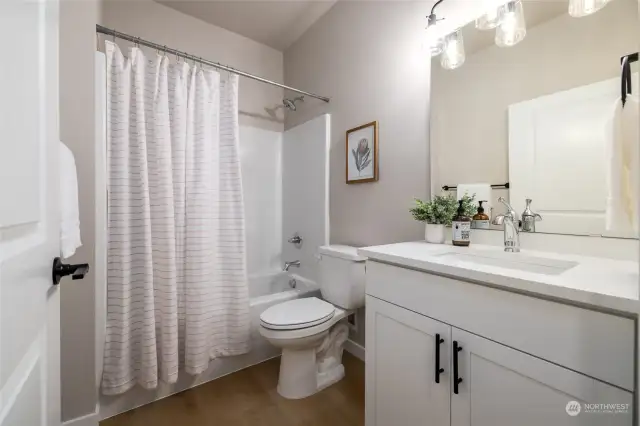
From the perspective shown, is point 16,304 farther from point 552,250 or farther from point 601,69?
point 601,69

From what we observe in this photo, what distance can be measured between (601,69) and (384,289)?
3.64 ft

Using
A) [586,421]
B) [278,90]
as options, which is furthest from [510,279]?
[278,90]

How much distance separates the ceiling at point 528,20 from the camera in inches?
43.9

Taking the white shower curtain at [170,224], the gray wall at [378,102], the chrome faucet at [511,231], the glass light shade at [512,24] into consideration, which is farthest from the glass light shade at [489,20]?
the white shower curtain at [170,224]

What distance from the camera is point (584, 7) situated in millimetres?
1021

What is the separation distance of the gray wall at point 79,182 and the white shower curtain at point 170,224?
0.29ft

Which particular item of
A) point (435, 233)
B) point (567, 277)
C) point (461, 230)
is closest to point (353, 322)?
point (435, 233)

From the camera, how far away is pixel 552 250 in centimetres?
112

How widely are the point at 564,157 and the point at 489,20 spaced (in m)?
0.70

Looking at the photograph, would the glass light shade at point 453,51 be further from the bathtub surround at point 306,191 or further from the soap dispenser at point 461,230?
the bathtub surround at point 306,191

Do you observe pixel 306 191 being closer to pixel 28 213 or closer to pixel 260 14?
pixel 260 14

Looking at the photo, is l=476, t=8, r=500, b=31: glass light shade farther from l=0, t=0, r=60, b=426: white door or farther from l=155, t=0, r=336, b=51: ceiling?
l=0, t=0, r=60, b=426: white door

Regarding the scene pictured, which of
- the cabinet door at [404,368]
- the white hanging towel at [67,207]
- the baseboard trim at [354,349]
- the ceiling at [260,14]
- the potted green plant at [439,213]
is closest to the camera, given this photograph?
the white hanging towel at [67,207]

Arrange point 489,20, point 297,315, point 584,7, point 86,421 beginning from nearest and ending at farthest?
point 584,7 → point 489,20 → point 86,421 → point 297,315
